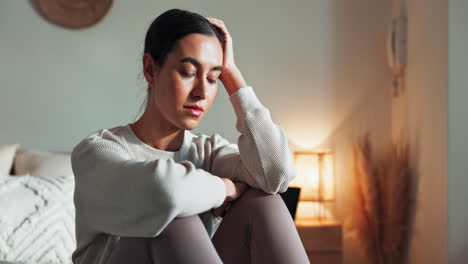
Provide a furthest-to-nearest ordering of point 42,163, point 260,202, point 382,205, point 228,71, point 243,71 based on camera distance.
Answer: point 243,71
point 382,205
point 42,163
point 228,71
point 260,202

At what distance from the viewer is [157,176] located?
1.12m

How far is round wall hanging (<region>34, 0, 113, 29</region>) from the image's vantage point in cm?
318

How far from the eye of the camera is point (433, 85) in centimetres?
274

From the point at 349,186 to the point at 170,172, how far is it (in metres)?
2.52

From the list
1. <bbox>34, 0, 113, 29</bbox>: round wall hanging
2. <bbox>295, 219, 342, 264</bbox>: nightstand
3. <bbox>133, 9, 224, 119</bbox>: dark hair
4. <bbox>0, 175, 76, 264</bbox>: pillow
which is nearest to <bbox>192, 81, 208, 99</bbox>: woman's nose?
<bbox>133, 9, 224, 119</bbox>: dark hair

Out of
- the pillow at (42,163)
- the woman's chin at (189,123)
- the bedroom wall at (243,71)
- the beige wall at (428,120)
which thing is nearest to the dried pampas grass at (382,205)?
the beige wall at (428,120)

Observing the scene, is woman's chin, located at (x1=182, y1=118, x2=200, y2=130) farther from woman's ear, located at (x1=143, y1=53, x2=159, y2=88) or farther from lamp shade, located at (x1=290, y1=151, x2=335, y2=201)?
lamp shade, located at (x1=290, y1=151, x2=335, y2=201)

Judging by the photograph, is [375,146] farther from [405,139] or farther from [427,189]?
[427,189]

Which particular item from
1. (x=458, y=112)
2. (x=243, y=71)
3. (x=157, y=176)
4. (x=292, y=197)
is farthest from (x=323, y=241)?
(x=157, y=176)

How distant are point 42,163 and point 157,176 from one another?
6.11 ft

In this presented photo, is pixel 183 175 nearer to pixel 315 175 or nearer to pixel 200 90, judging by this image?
pixel 200 90

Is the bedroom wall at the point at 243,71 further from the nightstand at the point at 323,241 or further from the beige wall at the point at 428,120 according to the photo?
the nightstand at the point at 323,241

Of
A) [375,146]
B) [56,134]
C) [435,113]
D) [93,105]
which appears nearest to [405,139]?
[375,146]

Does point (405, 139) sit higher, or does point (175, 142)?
point (175, 142)
